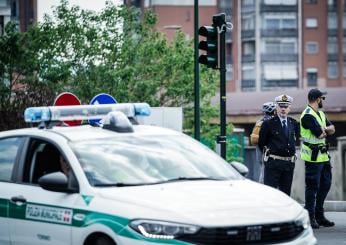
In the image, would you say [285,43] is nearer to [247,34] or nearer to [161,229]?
[247,34]

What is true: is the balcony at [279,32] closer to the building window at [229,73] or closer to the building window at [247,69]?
the building window at [247,69]

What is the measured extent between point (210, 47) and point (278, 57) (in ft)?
304

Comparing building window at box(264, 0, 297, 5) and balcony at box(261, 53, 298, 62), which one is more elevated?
building window at box(264, 0, 297, 5)

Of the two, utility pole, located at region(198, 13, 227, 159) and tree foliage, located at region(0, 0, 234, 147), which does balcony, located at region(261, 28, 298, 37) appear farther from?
utility pole, located at region(198, 13, 227, 159)

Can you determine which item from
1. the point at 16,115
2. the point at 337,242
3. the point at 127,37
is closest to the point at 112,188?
A: the point at 337,242

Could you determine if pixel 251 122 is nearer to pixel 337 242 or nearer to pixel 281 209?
pixel 337 242

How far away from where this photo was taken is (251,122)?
204ft

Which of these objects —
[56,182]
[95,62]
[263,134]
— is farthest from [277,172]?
[95,62]

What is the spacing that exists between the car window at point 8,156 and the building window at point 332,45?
102296 millimetres

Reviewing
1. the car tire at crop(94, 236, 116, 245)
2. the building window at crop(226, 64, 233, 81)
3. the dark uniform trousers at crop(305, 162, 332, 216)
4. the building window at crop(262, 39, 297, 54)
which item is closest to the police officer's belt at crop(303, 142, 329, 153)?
the dark uniform trousers at crop(305, 162, 332, 216)

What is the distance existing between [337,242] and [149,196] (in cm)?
521

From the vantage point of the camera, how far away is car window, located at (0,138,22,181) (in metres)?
9.42

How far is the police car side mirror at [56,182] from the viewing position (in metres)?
8.55

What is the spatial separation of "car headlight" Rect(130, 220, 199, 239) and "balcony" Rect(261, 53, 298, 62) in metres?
104
